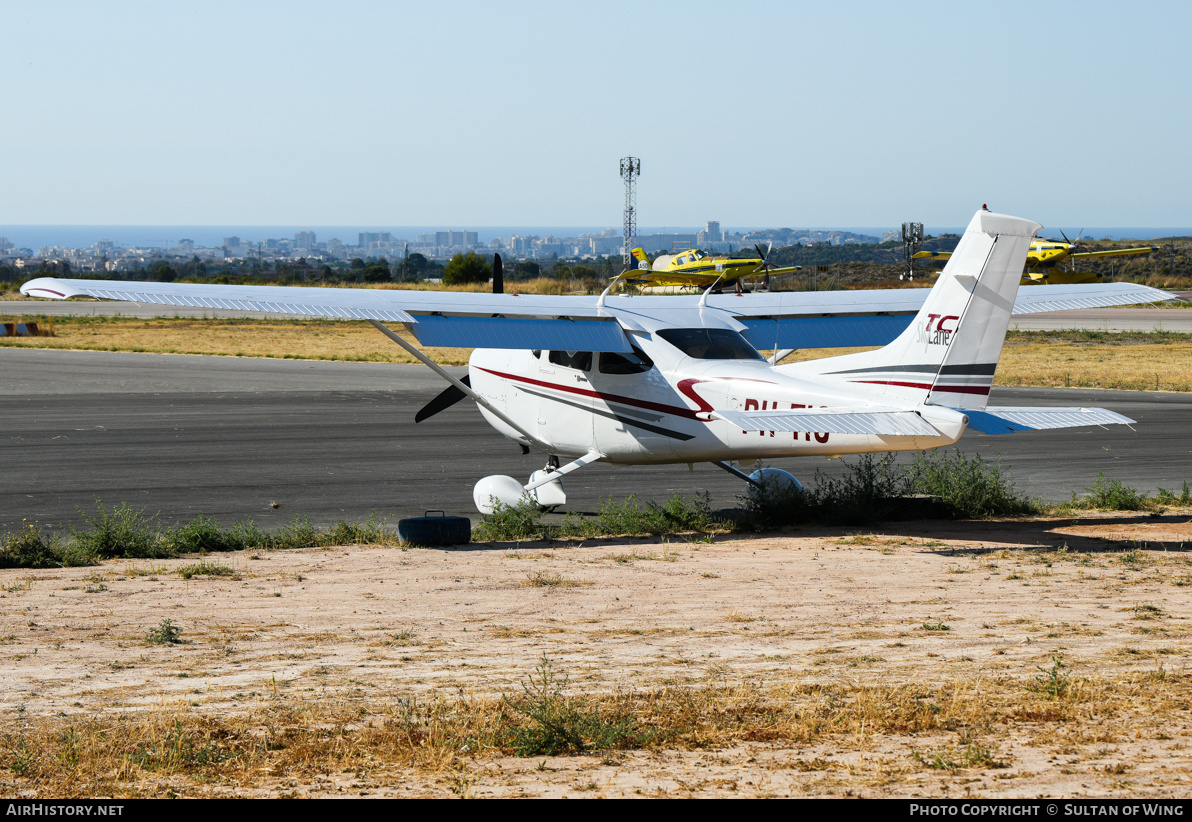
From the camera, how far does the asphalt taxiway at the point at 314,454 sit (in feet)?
48.8

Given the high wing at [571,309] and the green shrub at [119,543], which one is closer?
the green shrub at [119,543]

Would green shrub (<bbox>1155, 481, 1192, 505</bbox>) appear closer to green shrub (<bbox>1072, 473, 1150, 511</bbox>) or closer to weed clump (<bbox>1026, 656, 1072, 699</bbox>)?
green shrub (<bbox>1072, 473, 1150, 511</bbox>)

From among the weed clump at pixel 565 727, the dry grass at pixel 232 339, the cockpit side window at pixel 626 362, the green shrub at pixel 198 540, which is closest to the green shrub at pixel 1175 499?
the cockpit side window at pixel 626 362

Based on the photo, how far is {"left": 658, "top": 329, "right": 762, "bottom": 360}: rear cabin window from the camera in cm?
1271

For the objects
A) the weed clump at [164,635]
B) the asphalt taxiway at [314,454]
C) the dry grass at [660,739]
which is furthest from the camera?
the asphalt taxiway at [314,454]

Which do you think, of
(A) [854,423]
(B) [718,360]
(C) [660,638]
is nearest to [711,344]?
(B) [718,360]

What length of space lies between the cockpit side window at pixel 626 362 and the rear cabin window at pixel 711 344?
0.33 m

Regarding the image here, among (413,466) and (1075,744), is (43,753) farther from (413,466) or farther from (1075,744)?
(413,466)

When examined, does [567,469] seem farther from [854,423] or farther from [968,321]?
[968,321]

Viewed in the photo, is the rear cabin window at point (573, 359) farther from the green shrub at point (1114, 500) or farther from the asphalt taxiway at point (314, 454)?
the green shrub at point (1114, 500)

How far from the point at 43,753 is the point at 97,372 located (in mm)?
28566

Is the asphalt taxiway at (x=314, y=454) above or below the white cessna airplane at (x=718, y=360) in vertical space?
below
